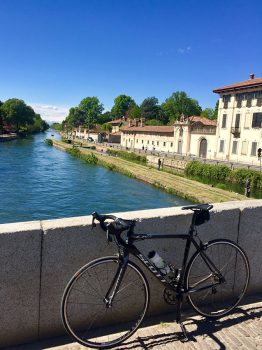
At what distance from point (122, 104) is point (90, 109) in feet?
69.2

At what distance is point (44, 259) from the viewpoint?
293cm

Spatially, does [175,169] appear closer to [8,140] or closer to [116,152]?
[116,152]

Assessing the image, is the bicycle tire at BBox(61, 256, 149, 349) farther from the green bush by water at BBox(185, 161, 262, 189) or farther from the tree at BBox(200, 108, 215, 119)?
the tree at BBox(200, 108, 215, 119)

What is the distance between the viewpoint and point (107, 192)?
32531mm

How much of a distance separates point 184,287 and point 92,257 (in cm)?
98

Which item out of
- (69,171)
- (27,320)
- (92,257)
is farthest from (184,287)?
(69,171)

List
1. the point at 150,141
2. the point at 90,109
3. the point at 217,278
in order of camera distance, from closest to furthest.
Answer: the point at 217,278 < the point at 150,141 < the point at 90,109

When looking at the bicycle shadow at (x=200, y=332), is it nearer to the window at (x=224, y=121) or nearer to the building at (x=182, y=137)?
the window at (x=224, y=121)

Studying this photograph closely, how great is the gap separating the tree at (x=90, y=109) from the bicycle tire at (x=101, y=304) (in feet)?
472

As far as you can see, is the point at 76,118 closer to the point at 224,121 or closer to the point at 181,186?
the point at 224,121

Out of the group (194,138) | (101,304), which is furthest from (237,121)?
(101,304)

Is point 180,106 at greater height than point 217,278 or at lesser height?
greater

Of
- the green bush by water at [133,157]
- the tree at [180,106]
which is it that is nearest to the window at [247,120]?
the green bush by water at [133,157]

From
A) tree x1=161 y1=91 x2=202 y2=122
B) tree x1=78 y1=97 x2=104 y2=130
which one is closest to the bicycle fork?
tree x1=161 y1=91 x2=202 y2=122
